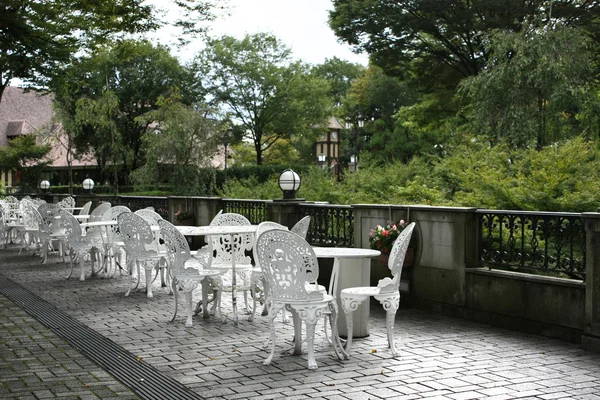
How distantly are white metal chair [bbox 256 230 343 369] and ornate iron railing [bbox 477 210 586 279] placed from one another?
2923 mm

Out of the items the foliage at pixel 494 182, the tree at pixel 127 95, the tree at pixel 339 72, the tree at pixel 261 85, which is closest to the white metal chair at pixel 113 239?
the foliage at pixel 494 182

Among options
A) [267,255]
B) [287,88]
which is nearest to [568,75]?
[267,255]

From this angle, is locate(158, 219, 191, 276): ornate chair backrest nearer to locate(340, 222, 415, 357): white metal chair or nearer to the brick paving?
the brick paving

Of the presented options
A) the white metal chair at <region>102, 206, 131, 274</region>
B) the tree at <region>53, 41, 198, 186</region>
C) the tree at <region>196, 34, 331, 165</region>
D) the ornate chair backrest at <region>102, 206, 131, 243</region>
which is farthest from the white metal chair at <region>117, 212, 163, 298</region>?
the tree at <region>196, 34, 331, 165</region>

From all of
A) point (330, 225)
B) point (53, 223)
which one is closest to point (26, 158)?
point (53, 223)

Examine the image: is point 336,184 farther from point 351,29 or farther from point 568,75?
point 351,29

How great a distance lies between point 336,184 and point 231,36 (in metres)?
38.6

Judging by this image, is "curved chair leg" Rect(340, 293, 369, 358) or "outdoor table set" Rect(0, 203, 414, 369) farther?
"curved chair leg" Rect(340, 293, 369, 358)

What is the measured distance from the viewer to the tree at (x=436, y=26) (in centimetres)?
2478

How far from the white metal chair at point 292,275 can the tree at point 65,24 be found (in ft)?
26.5

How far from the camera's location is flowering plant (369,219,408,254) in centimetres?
958

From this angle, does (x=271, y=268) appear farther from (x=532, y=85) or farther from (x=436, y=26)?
(x=436, y=26)

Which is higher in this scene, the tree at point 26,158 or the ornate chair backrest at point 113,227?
the tree at point 26,158

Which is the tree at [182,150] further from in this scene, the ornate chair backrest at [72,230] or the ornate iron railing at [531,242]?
the ornate iron railing at [531,242]
